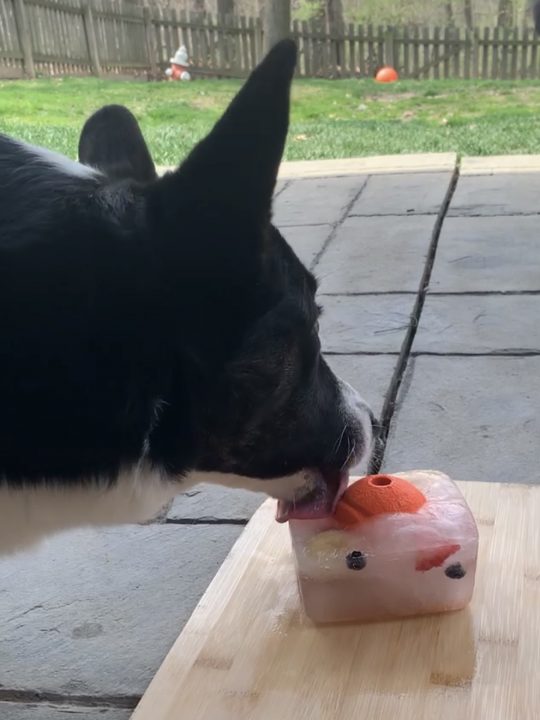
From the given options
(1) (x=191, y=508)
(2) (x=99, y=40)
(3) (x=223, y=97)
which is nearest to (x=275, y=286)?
(1) (x=191, y=508)

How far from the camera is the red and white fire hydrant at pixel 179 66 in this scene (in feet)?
50.8

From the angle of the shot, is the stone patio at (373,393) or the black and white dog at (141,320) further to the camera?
the stone patio at (373,393)

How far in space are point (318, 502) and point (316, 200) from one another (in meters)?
3.78

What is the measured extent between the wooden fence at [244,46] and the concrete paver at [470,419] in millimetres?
12517

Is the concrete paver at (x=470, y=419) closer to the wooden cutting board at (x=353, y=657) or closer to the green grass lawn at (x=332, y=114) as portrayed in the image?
the wooden cutting board at (x=353, y=657)

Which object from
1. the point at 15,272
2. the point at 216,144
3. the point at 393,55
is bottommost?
the point at 393,55

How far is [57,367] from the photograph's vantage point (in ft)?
4.33

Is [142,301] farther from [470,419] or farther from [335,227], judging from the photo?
[335,227]

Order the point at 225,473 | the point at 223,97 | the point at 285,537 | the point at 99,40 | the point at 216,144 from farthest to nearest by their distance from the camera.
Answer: the point at 99,40
the point at 223,97
the point at 285,537
the point at 225,473
the point at 216,144

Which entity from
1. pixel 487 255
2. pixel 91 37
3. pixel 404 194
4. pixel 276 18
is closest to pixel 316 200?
pixel 404 194

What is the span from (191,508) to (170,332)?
1.13m

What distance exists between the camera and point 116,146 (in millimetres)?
1790

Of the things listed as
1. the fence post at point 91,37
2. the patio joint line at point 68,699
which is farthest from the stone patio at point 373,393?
the fence post at point 91,37

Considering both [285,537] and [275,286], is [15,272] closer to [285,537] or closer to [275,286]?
[275,286]
